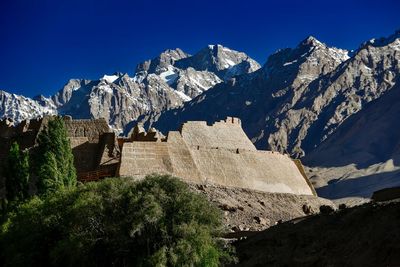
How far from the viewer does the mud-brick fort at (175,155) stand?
57.3m

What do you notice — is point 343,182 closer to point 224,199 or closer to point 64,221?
point 224,199

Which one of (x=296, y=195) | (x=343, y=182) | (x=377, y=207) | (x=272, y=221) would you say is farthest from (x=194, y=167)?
(x=343, y=182)

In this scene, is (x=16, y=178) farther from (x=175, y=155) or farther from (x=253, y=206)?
(x=253, y=206)

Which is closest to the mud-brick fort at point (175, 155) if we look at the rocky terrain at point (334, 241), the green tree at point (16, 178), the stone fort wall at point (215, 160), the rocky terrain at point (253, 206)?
the stone fort wall at point (215, 160)

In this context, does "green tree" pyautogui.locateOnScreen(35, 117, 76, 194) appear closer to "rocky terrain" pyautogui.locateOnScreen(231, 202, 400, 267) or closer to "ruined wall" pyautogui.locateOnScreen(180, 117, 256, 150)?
"ruined wall" pyautogui.locateOnScreen(180, 117, 256, 150)

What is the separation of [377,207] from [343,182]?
455ft

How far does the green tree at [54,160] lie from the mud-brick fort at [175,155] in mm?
3302

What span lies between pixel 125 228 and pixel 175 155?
64.2 ft

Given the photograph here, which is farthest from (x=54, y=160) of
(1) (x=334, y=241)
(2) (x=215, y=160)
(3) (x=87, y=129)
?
(1) (x=334, y=241)

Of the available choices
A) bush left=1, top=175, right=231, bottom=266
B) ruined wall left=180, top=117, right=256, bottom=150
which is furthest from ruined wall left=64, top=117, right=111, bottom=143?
bush left=1, top=175, right=231, bottom=266

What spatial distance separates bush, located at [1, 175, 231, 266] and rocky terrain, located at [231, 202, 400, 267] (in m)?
2.77

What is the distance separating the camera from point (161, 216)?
39844 mm

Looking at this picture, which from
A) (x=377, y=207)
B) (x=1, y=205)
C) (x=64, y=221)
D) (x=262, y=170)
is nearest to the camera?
(x=377, y=207)

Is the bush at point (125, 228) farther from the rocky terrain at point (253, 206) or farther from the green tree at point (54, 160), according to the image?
the rocky terrain at point (253, 206)
